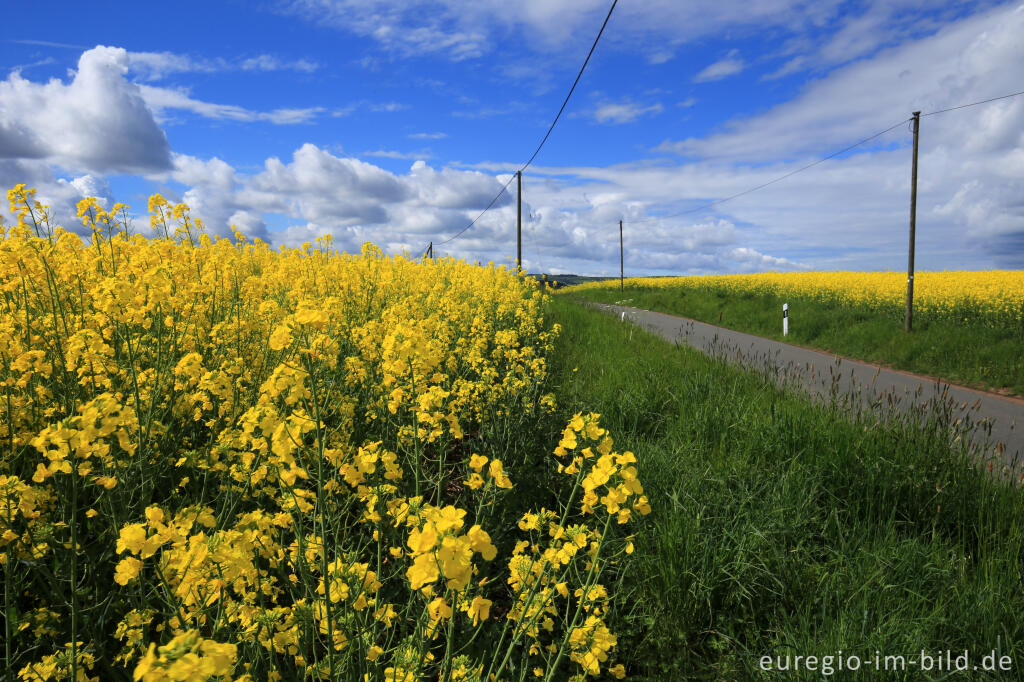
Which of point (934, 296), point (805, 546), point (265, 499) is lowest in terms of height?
point (805, 546)

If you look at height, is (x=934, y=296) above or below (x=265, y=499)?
above

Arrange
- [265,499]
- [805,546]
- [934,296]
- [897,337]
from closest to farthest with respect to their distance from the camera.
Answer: [265,499] → [805,546] → [897,337] → [934,296]

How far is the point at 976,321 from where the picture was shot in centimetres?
1279

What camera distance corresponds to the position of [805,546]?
292 centimetres

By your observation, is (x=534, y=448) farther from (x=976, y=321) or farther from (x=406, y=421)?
(x=976, y=321)

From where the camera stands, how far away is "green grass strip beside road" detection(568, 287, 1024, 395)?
9094 mm

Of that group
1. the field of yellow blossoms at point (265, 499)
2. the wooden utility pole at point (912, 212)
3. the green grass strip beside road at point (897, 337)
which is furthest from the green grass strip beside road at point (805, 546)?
the wooden utility pole at point (912, 212)

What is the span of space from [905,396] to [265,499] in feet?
18.6

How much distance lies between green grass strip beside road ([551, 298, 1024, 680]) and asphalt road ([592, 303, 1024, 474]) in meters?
0.21

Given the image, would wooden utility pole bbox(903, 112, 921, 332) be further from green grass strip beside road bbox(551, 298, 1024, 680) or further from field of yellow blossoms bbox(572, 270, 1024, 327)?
green grass strip beside road bbox(551, 298, 1024, 680)

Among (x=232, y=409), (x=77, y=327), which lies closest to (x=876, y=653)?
(x=232, y=409)

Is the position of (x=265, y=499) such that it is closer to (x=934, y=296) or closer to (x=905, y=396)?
(x=905, y=396)

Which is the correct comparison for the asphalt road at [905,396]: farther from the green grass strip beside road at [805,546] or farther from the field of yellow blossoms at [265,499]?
the field of yellow blossoms at [265,499]

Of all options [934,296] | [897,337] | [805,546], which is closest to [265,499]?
[805,546]
